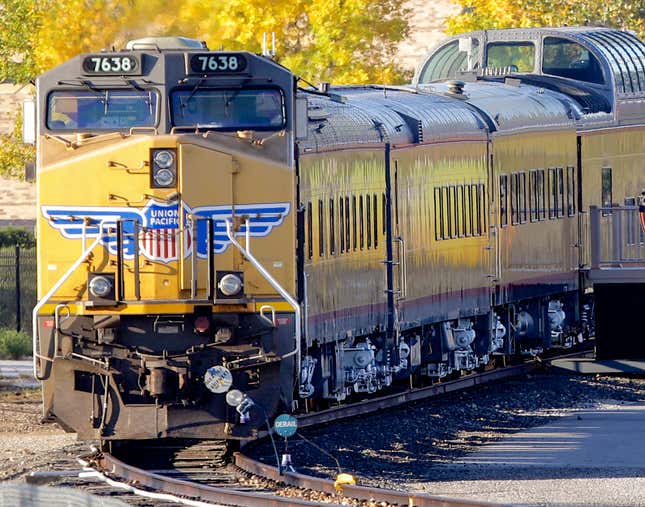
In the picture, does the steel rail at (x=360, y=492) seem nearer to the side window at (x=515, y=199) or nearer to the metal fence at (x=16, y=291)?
the side window at (x=515, y=199)

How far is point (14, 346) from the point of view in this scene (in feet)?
93.0

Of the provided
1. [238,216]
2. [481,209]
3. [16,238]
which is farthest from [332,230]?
[16,238]

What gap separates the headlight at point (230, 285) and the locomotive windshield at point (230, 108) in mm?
1366

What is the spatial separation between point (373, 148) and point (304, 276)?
3.20 meters

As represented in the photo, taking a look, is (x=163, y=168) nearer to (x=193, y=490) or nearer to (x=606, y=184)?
(x=193, y=490)

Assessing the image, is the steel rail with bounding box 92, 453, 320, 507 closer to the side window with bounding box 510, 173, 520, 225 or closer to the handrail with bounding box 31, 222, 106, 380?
the handrail with bounding box 31, 222, 106, 380

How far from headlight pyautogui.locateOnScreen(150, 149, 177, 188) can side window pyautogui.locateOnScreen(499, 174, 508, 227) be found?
9.51 meters

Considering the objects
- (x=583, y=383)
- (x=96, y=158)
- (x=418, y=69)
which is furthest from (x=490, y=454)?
(x=418, y=69)

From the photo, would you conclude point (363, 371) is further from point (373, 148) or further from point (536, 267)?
point (536, 267)

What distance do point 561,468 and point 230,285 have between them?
3579 mm

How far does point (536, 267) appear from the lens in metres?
26.7

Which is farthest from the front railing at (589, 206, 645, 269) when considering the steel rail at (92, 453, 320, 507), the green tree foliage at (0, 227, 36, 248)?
the green tree foliage at (0, 227, 36, 248)

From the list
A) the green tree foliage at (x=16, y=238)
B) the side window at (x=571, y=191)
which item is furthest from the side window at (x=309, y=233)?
the green tree foliage at (x=16, y=238)

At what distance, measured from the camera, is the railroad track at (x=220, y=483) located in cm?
1488
